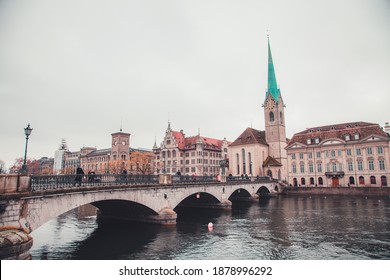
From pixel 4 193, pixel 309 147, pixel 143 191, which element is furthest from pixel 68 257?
pixel 309 147

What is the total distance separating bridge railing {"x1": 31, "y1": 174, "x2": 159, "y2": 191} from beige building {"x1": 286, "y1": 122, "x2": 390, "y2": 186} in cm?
4864

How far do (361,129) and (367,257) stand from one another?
171 ft

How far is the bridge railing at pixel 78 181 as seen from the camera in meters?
13.1

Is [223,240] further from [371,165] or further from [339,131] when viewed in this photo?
[339,131]

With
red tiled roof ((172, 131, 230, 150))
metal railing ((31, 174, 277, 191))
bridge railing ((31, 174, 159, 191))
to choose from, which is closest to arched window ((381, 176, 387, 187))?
metal railing ((31, 174, 277, 191))

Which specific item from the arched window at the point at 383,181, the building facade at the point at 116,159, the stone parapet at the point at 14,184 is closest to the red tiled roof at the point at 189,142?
the building facade at the point at 116,159

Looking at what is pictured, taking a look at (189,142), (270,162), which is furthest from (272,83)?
(189,142)

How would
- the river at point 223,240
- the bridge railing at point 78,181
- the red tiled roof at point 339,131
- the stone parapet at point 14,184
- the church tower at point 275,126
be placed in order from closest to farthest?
the stone parapet at point 14,184, the bridge railing at point 78,181, the river at point 223,240, the red tiled roof at point 339,131, the church tower at point 275,126

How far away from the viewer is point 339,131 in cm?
6038

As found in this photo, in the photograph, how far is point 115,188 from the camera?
18.3 meters

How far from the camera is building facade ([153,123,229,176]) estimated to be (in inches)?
3216

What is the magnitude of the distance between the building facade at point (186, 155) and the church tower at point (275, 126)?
59.9ft

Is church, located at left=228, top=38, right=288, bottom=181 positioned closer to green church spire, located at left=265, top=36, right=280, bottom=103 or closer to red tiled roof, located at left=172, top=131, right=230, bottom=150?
green church spire, located at left=265, top=36, right=280, bottom=103

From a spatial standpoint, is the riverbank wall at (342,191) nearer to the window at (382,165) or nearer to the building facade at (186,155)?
the window at (382,165)
